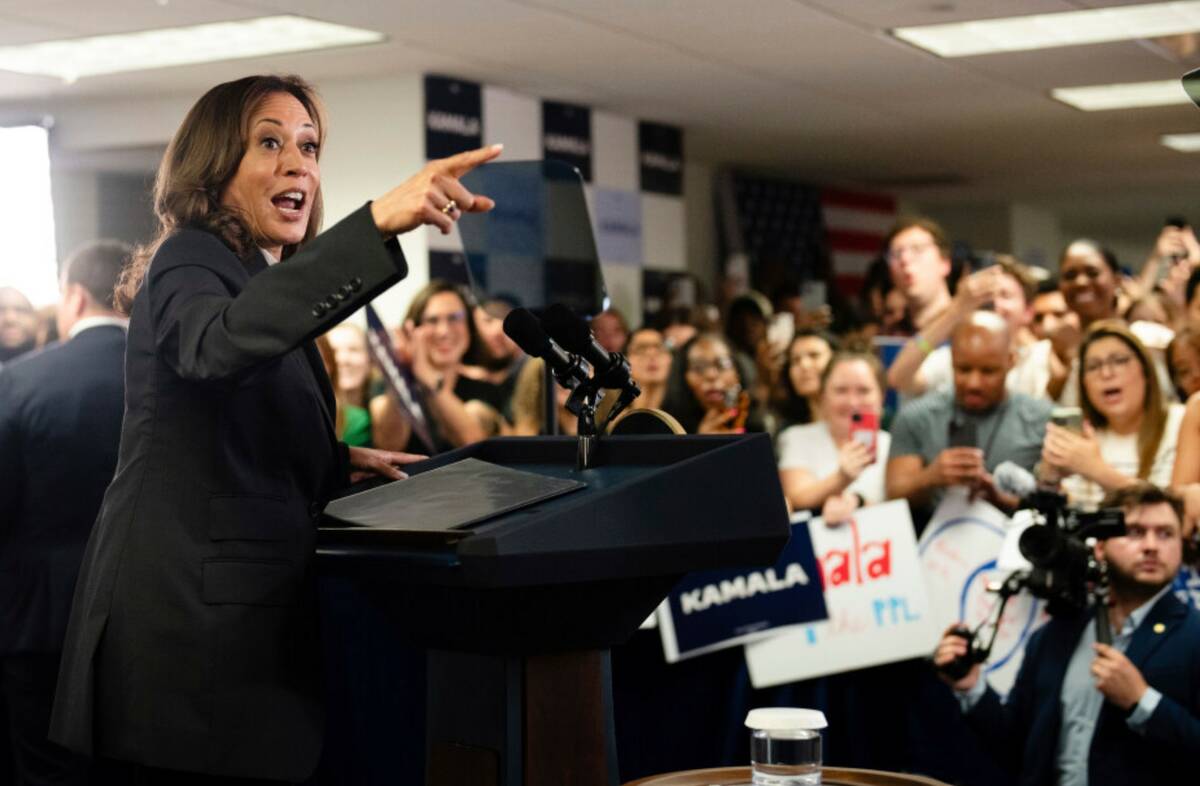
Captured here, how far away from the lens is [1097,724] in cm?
328

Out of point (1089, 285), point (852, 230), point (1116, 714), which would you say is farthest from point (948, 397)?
point (852, 230)

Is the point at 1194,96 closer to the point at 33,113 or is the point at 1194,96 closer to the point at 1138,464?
the point at 1138,464

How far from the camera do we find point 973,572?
3.79m

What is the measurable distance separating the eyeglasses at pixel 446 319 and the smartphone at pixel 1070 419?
8.09ft

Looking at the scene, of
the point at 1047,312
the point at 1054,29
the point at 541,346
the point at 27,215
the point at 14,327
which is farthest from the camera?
the point at 27,215

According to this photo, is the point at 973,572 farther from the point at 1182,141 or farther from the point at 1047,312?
the point at 1182,141

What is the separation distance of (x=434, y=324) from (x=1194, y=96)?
393cm

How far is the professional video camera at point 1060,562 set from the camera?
3229 millimetres

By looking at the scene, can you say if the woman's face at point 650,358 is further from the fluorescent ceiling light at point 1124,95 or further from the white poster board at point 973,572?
the fluorescent ceiling light at point 1124,95

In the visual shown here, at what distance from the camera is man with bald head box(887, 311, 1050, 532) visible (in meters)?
4.16

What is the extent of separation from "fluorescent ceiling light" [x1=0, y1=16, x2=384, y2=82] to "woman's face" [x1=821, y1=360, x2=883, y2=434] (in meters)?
3.35

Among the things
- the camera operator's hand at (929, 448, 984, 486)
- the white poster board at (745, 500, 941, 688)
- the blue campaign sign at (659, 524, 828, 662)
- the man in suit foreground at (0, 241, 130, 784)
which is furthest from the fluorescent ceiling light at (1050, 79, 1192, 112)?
the man in suit foreground at (0, 241, 130, 784)

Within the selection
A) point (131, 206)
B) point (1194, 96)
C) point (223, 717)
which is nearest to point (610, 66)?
point (131, 206)

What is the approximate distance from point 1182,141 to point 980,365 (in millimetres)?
8913
